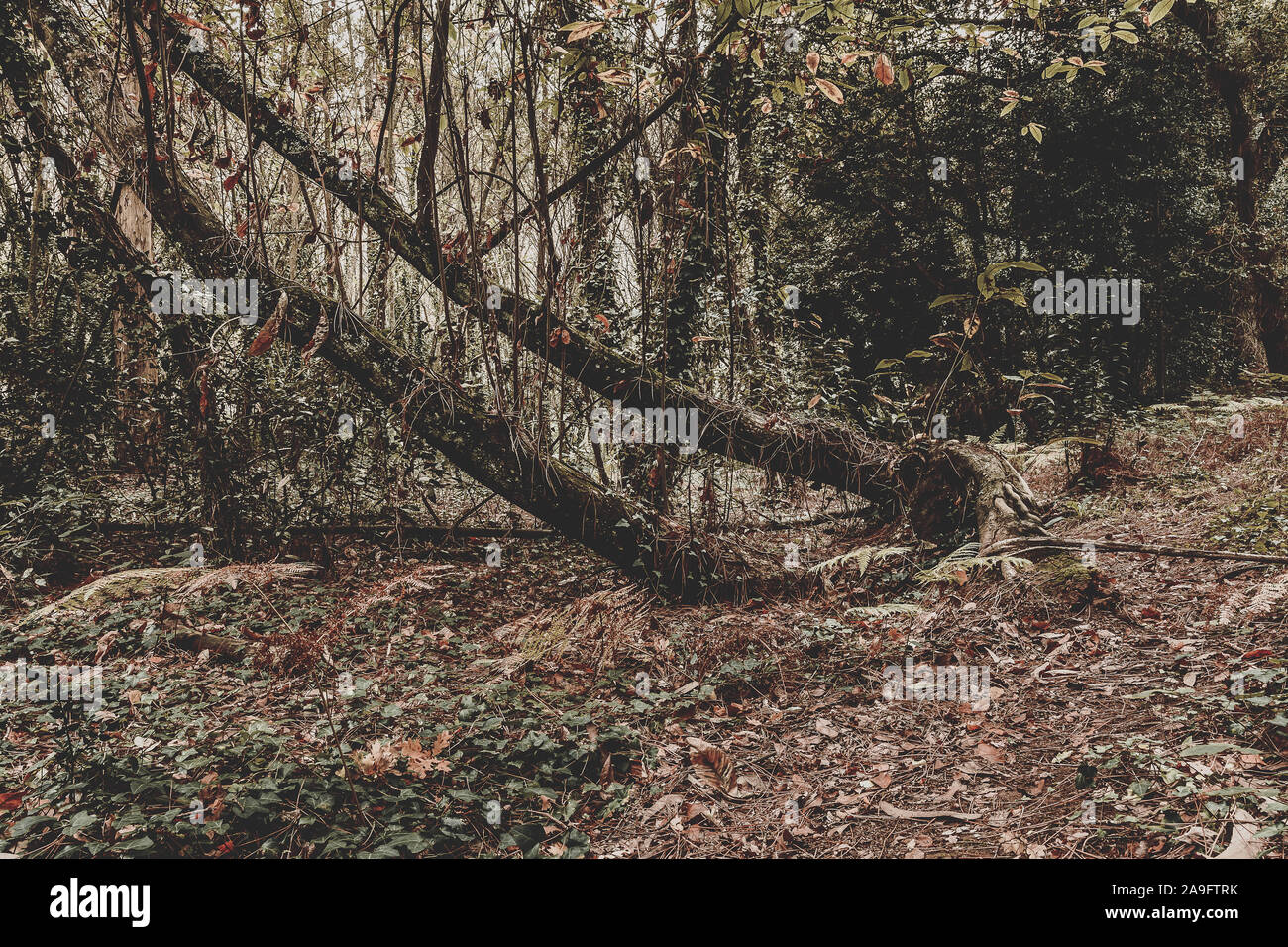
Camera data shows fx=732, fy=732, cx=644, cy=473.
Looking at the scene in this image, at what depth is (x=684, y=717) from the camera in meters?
3.45

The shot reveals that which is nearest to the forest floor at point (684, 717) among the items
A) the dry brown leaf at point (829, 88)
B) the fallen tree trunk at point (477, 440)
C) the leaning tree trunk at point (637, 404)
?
the fallen tree trunk at point (477, 440)

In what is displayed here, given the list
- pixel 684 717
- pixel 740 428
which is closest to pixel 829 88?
pixel 740 428

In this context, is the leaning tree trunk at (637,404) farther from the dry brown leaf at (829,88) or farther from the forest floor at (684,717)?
the dry brown leaf at (829,88)

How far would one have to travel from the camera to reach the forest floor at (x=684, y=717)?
2477 mm

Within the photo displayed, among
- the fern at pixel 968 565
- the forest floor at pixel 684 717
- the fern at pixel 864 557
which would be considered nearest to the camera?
the forest floor at pixel 684 717

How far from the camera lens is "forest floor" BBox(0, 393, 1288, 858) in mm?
2477

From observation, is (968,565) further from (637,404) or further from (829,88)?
(829,88)

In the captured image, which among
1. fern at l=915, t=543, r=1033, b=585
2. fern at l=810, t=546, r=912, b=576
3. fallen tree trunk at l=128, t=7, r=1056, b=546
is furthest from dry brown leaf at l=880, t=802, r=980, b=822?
fallen tree trunk at l=128, t=7, r=1056, b=546

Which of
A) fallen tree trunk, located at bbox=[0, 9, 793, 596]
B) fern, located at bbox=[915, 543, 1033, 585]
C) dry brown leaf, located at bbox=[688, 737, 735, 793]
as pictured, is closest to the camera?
dry brown leaf, located at bbox=[688, 737, 735, 793]

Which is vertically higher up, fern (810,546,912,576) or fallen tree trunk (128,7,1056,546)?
fallen tree trunk (128,7,1056,546)

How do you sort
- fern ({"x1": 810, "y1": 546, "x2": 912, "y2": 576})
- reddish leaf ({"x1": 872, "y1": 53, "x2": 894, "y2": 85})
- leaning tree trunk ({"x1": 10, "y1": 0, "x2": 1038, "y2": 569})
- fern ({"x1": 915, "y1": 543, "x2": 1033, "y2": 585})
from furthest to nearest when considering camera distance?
leaning tree trunk ({"x1": 10, "y1": 0, "x2": 1038, "y2": 569})
fern ({"x1": 810, "y1": 546, "x2": 912, "y2": 576})
fern ({"x1": 915, "y1": 543, "x2": 1033, "y2": 585})
reddish leaf ({"x1": 872, "y1": 53, "x2": 894, "y2": 85})

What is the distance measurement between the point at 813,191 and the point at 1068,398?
350 cm

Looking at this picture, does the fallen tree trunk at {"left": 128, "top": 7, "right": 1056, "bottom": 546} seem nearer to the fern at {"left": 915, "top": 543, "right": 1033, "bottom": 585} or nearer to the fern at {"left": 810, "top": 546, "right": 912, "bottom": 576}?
the fern at {"left": 915, "top": 543, "right": 1033, "bottom": 585}

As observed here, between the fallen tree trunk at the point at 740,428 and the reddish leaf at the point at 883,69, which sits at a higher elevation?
the reddish leaf at the point at 883,69
